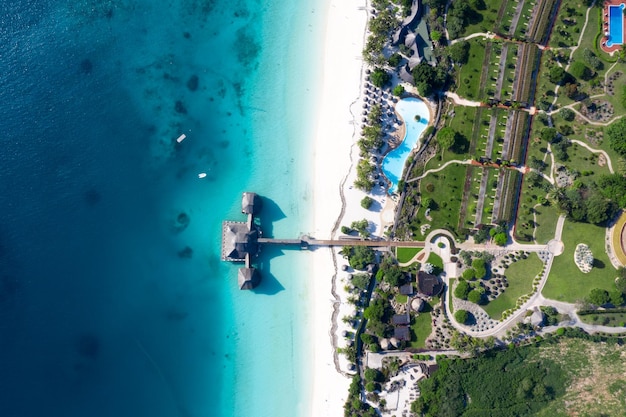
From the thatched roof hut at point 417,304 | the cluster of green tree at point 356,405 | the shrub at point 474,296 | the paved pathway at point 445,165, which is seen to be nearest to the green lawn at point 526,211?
the paved pathway at point 445,165

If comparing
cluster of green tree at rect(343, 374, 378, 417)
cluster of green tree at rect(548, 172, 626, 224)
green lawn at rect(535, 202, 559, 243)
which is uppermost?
cluster of green tree at rect(548, 172, 626, 224)

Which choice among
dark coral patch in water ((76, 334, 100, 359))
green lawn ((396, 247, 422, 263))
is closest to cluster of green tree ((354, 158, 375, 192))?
green lawn ((396, 247, 422, 263))

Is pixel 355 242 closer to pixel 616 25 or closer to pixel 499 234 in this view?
pixel 499 234

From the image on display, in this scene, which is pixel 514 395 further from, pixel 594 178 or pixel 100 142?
pixel 100 142

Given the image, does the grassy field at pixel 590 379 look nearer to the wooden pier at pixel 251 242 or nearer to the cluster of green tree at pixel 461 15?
the wooden pier at pixel 251 242

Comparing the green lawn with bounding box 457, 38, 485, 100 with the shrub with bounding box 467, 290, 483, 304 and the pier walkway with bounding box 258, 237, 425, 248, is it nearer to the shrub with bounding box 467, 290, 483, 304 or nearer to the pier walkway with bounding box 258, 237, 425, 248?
the pier walkway with bounding box 258, 237, 425, 248

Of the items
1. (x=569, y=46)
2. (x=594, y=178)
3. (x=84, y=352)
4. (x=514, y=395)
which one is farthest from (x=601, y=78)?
(x=84, y=352)
